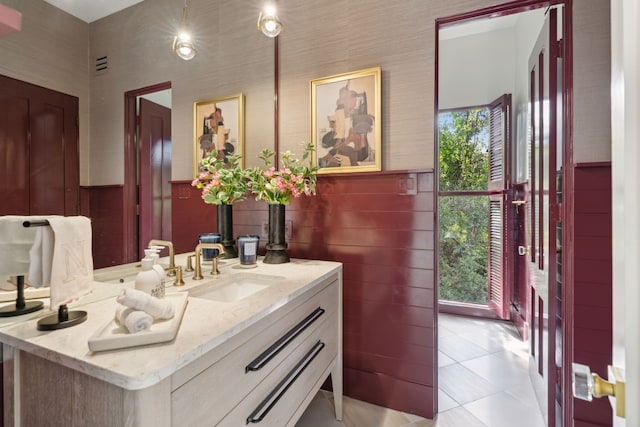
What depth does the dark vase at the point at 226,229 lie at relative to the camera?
1.90 metres

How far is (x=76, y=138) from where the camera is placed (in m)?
1.05

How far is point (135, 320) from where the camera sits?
762mm

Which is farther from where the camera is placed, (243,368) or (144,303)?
(243,368)

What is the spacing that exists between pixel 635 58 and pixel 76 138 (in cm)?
145

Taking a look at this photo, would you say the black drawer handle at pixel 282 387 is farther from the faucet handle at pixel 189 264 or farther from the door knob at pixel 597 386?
the door knob at pixel 597 386

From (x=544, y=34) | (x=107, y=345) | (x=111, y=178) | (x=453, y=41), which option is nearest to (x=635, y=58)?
(x=107, y=345)

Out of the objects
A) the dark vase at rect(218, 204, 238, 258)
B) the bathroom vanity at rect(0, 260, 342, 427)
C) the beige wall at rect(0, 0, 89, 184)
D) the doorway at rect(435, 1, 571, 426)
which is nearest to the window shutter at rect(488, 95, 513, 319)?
the doorway at rect(435, 1, 571, 426)

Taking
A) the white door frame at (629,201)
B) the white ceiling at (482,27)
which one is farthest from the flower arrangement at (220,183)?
the white ceiling at (482,27)

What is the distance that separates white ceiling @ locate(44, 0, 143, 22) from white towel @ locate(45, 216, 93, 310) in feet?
2.44

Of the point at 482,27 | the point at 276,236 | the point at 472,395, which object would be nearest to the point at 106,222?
the point at 276,236

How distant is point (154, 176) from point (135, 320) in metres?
0.76

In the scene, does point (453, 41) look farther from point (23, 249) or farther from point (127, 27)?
point (23, 249)

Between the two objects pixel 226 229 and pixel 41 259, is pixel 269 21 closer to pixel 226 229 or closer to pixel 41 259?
pixel 226 229

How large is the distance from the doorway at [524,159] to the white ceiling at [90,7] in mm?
1555
